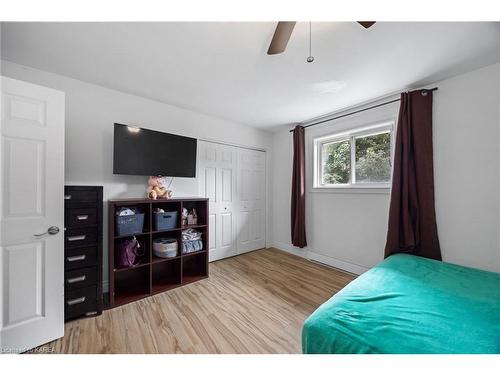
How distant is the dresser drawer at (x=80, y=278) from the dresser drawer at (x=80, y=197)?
0.59m

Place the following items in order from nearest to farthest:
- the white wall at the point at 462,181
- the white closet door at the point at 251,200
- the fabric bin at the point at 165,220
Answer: the white wall at the point at 462,181 → the fabric bin at the point at 165,220 → the white closet door at the point at 251,200

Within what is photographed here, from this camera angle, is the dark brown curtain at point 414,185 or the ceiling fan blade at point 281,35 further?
the dark brown curtain at point 414,185

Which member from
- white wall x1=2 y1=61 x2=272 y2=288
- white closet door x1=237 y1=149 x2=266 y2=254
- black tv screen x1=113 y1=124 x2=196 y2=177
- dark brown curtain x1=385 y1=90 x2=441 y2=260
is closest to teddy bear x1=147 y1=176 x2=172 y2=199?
black tv screen x1=113 y1=124 x2=196 y2=177

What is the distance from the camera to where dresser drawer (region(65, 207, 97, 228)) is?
1553 millimetres

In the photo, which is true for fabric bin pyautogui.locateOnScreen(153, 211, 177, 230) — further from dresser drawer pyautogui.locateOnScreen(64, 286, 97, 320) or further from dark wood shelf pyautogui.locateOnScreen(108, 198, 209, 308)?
dresser drawer pyautogui.locateOnScreen(64, 286, 97, 320)

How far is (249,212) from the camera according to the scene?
3.41 m

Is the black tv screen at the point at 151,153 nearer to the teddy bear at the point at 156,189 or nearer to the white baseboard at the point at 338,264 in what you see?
the teddy bear at the point at 156,189

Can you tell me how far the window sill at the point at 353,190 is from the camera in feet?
7.48

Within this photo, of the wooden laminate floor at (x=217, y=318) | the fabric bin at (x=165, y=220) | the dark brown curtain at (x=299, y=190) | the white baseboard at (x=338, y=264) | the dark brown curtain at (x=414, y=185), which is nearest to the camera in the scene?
the wooden laminate floor at (x=217, y=318)

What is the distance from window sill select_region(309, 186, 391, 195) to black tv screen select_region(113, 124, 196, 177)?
194 cm

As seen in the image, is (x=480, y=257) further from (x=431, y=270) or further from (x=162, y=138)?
(x=162, y=138)

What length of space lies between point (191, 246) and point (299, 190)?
6.11 feet

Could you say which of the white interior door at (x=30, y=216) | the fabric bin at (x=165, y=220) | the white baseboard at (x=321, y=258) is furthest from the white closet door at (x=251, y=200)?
the white interior door at (x=30, y=216)
